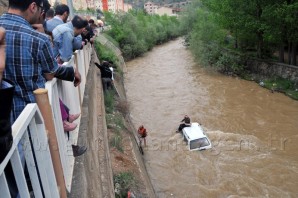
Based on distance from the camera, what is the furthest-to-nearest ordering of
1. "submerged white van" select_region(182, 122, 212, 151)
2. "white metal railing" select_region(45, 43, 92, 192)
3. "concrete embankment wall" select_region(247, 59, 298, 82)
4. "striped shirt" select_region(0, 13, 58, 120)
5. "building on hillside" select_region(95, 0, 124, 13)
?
"building on hillside" select_region(95, 0, 124, 13) → "concrete embankment wall" select_region(247, 59, 298, 82) → "submerged white van" select_region(182, 122, 212, 151) → "white metal railing" select_region(45, 43, 92, 192) → "striped shirt" select_region(0, 13, 58, 120)

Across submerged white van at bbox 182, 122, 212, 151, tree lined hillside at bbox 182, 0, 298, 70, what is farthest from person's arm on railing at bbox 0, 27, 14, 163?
tree lined hillside at bbox 182, 0, 298, 70

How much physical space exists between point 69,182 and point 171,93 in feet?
59.9

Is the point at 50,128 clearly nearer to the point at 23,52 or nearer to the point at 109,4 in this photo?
the point at 23,52

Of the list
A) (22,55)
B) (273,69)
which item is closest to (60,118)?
(22,55)

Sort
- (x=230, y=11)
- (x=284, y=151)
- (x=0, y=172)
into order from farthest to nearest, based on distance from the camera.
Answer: (x=230, y=11), (x=284, y=151), (x=0, y=172)

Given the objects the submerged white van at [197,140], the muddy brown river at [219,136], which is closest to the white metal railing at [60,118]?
the muddy brown river at [219,136]

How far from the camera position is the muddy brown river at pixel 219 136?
36.2 feet

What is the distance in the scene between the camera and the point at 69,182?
359 cm

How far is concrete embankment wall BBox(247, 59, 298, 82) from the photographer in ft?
68.6

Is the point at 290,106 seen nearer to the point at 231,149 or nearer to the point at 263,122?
the point at 263,122

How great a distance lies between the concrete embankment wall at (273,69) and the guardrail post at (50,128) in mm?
20462

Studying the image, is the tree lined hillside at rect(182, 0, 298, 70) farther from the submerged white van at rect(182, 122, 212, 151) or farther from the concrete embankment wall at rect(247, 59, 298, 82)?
the submerged white van at rect(182, 122, 212, 151)

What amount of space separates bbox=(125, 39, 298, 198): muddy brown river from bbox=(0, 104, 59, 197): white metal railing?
332 inches

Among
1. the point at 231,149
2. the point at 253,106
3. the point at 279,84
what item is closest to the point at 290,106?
the point at 253,106
